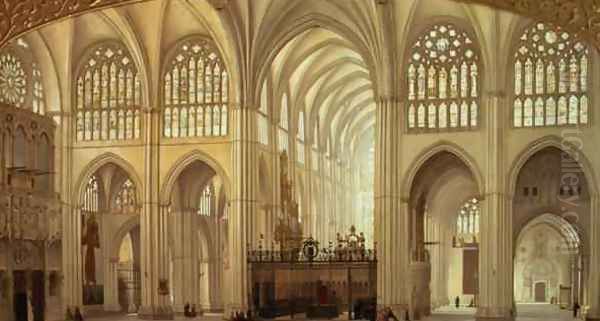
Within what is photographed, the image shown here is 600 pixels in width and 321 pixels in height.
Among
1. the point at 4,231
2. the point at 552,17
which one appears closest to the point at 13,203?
the point at 4,231

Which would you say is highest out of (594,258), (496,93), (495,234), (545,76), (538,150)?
(545,76)

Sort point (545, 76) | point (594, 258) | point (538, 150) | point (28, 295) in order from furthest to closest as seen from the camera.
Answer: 1. point (545, 76)
2. point (538, 150)
3. point (594, 258)
4. point (28, 295)

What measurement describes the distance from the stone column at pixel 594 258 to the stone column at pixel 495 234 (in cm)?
398

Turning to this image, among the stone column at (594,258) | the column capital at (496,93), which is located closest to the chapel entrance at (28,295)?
the column capital at (496,93)

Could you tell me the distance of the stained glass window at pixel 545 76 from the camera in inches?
1941

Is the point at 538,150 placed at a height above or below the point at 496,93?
below

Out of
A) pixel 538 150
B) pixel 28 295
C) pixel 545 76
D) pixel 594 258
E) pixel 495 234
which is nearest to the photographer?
pixel 28 295

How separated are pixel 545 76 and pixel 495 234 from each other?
8.75 meters

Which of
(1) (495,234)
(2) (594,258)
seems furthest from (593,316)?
(1) (495,234)

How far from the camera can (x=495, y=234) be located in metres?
48.8

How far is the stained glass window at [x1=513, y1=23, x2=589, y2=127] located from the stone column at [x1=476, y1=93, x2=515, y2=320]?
140 centimetres

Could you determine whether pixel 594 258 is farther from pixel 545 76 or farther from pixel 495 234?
pixel 545 76

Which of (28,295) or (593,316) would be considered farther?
(28,295)

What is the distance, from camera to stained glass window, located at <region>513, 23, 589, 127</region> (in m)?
49.3
